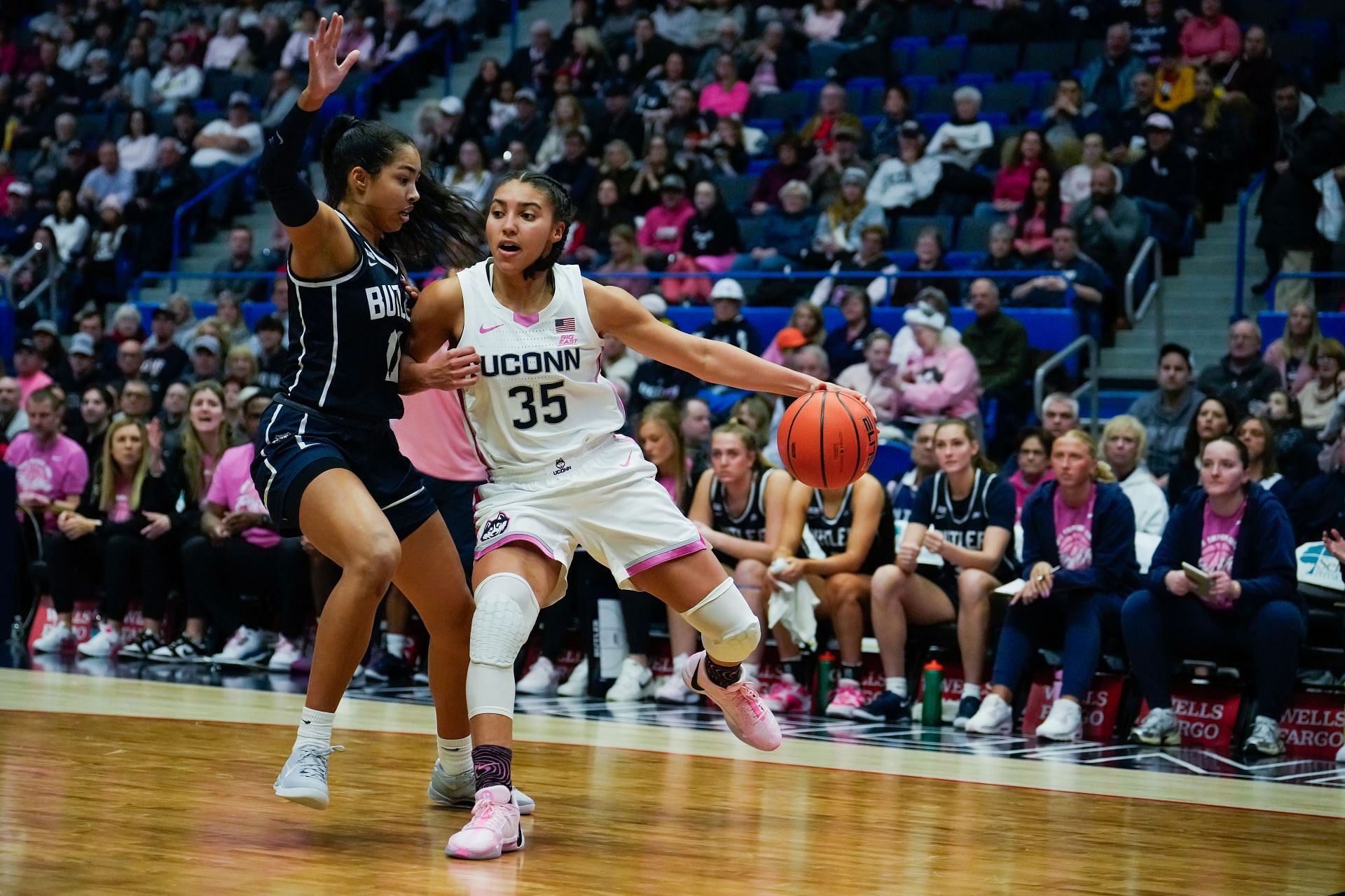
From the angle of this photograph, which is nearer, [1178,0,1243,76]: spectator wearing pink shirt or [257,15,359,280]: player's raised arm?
[257,15,359,280]: player's raised arm

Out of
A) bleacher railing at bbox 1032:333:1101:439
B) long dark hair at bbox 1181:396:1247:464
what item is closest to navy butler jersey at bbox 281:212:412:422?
long dark hair at bbox 1181:396:1247:464

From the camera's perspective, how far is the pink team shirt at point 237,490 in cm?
905

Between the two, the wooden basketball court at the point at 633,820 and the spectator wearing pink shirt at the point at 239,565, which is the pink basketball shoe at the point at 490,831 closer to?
the wooden basketball court at the point at 633,820

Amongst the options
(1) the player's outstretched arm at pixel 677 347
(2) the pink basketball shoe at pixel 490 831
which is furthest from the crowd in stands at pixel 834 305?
(2) the pink basketball shoe at pixel 490 831

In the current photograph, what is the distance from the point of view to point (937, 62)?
13.4 meters

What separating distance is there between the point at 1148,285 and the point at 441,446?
590cm

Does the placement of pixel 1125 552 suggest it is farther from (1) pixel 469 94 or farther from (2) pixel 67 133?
(2) pixel 67 133

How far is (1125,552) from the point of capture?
24.4ft

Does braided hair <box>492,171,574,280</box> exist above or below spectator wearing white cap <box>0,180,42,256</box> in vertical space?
below

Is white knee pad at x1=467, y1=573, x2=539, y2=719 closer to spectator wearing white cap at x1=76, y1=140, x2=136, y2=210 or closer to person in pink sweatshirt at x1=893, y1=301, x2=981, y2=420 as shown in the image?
person in pink sweatshirt at x1=893, y1=301, x2=981, y2=420

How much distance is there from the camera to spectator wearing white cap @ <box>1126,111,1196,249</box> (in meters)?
11.1

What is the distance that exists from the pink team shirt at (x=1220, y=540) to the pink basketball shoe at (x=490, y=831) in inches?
162

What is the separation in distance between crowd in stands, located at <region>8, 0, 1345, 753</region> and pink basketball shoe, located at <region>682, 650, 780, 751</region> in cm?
239

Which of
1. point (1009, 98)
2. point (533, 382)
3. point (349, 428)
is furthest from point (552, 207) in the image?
point (1009, 98)
